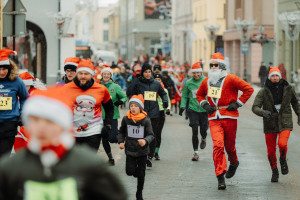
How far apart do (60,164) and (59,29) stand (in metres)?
31.5

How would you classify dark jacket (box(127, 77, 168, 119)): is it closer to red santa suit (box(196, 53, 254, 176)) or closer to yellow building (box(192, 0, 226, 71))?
red santa suit (box(196, 53, 254, 176))

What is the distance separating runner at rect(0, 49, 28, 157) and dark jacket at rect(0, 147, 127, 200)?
5.88 m

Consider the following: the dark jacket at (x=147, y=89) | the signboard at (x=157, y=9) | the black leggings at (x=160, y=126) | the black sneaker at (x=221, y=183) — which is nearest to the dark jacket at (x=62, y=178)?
the black sneaker at (x=221, y=183)

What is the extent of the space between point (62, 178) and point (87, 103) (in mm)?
5677

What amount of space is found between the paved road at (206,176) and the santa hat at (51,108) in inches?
252

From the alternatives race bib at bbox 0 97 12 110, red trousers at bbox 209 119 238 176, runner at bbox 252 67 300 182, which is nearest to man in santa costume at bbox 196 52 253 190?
red trousers at bbox 209 119 238 176

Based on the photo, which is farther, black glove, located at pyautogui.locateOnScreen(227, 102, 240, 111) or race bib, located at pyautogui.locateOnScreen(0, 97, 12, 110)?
black glove, located at pyautogui.locateOnScreen(227, 102, 240, 111)

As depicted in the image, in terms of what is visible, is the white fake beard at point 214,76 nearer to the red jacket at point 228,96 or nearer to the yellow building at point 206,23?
the red jacket at point 228,96

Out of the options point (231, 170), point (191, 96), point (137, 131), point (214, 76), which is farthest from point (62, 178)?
point (191, 96)

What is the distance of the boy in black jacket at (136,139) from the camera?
394 inches

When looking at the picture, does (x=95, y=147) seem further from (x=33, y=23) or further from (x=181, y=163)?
A: (x=33, y=23)

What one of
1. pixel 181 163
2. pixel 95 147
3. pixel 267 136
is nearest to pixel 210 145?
pixel 181 163

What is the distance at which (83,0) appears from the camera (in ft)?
594

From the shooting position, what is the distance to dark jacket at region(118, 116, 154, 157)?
10133 mm
